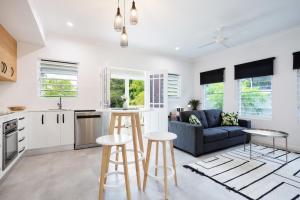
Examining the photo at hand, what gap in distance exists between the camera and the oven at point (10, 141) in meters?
2.26

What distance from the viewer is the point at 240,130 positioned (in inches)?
148

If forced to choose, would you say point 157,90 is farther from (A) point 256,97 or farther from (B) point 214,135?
(A) point 256,97

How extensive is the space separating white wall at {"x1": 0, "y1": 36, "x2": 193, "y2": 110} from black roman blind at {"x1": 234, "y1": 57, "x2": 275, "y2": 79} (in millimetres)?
2246

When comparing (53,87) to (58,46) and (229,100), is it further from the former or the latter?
(229,100)

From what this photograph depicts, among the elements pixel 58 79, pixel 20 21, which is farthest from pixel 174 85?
pixel 20 21

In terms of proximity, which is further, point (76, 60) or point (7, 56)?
point (76, 60)

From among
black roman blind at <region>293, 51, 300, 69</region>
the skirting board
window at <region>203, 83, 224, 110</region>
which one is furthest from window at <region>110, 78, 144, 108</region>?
black roman blind at <region>293, 51, 300, 69</region>

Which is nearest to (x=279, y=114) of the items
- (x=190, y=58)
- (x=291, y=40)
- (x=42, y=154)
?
(x=291, y=40)

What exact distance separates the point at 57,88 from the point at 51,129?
1085 millimetres

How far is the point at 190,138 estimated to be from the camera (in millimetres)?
3221

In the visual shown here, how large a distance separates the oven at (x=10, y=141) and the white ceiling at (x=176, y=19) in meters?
2.00

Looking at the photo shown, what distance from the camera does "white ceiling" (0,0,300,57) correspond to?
8.55 feet

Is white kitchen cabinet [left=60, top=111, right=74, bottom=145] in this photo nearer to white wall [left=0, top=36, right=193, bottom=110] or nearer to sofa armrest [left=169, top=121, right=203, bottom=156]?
white wall [left=0, top=36, right=193, bottom=110]

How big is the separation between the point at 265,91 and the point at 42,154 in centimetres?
569
